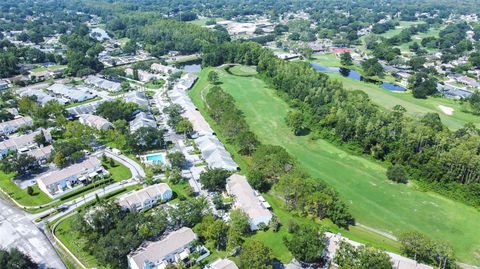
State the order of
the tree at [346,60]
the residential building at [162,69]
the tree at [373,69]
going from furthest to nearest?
1. the tree at [346,60]
2. the tree at [373,69]
3. the residential building at [162,69]

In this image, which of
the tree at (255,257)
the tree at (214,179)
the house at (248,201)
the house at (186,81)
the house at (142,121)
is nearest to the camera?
the tree at (255,257)

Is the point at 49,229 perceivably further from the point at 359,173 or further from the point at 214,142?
the point at 359,173

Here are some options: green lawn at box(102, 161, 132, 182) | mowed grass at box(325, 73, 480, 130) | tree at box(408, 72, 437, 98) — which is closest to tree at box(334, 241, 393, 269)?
green lawn at box(102, 161, 132, 182)

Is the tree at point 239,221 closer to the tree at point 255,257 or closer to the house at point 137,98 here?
the tree at point 255,257

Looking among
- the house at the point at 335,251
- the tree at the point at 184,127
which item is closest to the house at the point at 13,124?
the tree at the point at 184,127

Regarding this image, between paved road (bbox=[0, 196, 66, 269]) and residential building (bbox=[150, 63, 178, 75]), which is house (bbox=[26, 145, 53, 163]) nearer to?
paved road (bbox=[0, 196, 66, 269])
